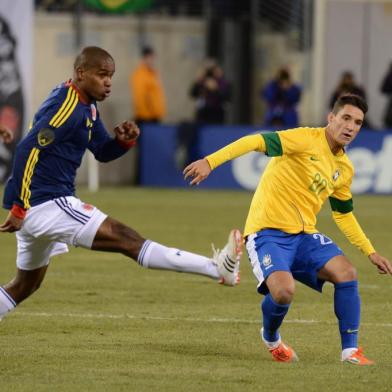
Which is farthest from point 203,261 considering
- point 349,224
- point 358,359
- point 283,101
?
point 283,101

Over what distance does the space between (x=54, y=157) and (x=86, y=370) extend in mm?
1445

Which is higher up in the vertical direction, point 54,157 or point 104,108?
point 54,157

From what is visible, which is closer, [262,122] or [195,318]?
[195,318]

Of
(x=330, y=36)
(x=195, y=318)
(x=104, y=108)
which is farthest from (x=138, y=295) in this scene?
(x=330, y=36)

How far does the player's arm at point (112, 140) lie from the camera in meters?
8.65

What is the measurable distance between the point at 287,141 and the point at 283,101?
1596 cm

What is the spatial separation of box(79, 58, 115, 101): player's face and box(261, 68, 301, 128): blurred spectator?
51.1 feet

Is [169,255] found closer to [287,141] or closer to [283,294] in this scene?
[283,294]

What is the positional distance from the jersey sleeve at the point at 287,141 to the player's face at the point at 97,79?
108 centimetres

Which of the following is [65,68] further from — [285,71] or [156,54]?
[285,71]

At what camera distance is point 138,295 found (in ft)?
37.0

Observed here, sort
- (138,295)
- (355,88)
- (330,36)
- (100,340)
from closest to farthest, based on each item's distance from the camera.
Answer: (100,340) → (138,295) → (355,88) → (330,36)

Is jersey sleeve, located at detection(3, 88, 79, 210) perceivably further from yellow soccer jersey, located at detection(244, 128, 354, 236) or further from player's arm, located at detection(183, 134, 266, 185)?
yellow soccer jersey, located at detection(244, 128, 354, 236)

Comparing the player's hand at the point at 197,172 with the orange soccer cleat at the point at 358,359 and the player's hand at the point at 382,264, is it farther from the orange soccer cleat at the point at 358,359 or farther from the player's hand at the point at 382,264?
the orange soccer cleat at the point at 358,359
